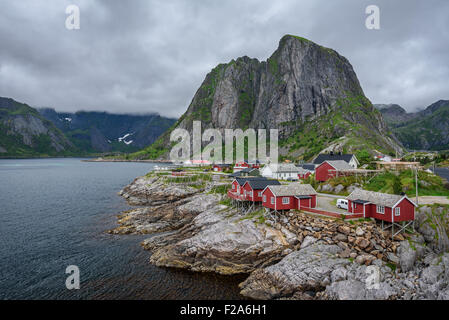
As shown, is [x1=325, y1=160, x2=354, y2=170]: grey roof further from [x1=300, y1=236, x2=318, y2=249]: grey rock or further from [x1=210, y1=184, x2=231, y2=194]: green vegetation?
[x1=300, y1=236, x2=318, y2=249]: grey rock

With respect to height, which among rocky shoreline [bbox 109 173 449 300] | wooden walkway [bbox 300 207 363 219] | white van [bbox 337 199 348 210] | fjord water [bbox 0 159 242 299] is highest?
white van [bbox 337 199 348 210]

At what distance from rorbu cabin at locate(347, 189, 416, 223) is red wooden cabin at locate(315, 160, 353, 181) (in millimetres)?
21941

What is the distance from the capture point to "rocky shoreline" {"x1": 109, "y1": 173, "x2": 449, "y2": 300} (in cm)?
2370

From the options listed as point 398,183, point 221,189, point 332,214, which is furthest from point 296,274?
point 221,189

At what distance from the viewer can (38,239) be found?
1640 inches

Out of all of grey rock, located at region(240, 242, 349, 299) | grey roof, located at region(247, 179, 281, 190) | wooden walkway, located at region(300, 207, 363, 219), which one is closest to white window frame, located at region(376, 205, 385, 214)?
wooden walkway, located at region(300, 207, 363, 219)

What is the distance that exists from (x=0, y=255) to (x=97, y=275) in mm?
18750

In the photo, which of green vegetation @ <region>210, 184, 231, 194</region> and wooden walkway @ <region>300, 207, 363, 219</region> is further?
green vegetation @ <region>210, 184, 231, 194</region>

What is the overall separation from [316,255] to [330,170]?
32896mm

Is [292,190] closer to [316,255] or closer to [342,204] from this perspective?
[342,204]

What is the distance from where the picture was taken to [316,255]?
28031mm

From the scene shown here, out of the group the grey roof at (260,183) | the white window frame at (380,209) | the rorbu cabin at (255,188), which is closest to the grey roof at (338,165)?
the grey roof at (260,183)

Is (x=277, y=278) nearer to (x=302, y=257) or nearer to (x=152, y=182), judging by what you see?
(x=302, y=257)
